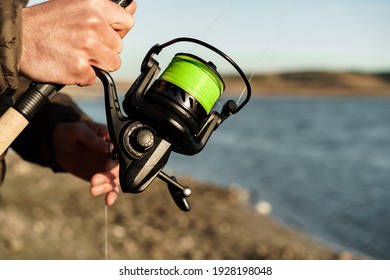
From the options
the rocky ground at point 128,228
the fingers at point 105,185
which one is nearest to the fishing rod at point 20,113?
the fingers at point 105,185

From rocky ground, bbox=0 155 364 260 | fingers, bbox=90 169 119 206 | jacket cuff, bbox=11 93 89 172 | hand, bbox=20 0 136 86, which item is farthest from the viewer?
rocky ground, bbox=0 155 364 260

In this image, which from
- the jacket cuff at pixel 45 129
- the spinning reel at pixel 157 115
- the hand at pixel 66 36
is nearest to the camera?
the hand at pixel 66 36

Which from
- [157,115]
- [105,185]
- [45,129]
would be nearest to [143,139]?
[157,115]

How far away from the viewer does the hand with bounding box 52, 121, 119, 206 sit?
9.12ft

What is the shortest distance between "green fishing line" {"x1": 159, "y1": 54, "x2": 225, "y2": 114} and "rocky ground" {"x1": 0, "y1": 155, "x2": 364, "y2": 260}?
215 centimetres

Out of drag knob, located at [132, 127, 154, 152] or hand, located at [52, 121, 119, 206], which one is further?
hand, located at [52, 121, 119, 206]

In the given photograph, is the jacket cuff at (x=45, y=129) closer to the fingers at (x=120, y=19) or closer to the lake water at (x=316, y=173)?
the fingers at (x=120, y=19)

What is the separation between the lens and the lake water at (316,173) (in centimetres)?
649

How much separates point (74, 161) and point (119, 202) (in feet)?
10.3

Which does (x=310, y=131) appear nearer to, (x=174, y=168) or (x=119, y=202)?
A: (x=174, y=168)

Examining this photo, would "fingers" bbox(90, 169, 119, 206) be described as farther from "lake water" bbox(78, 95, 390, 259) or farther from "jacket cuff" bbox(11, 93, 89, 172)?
"lake water" bbox(78, 95, 390, 259)

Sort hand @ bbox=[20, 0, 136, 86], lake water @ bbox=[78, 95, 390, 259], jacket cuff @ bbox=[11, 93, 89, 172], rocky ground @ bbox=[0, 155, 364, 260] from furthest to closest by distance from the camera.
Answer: lake water @ bbox=[78, 95, 390, 259] → rocky ground @ bbox=[0, 155, 364, 260] → jacket cuff @ bbox=[11, 93, 89, 172] → hand @ bbox=[20, 0, 136, 86]

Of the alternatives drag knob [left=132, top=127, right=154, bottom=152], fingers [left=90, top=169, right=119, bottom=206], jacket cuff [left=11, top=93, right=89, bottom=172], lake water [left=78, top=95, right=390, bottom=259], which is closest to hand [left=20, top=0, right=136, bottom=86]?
drag knob [left=132, top=127, right=154, bottom=152]

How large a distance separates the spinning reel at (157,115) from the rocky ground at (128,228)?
201 centimetres
